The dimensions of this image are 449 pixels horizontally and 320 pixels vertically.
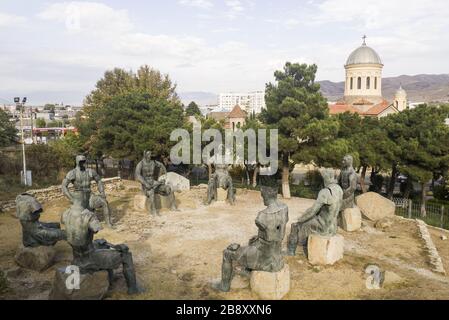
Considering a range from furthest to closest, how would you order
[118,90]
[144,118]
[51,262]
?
1. [118,90]
2. [144,118]
3. [51,262]

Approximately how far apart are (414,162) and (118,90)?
78.0 feet

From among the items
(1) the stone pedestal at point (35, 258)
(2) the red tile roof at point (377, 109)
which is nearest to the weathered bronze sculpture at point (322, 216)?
(1) the stone pedestal at point (35, 258)

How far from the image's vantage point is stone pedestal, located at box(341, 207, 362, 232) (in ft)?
37.0

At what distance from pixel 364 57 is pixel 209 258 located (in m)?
46.7

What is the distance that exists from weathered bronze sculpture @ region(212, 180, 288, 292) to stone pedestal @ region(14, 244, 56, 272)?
12.7 ft

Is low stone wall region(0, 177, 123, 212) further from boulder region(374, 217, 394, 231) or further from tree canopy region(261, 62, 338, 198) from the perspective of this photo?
boulder region(374, 217, 394, 231)

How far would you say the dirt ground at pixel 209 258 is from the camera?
6840 millimetres

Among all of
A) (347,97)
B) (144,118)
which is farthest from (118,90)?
(347,97)

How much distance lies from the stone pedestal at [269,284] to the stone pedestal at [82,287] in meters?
2.53

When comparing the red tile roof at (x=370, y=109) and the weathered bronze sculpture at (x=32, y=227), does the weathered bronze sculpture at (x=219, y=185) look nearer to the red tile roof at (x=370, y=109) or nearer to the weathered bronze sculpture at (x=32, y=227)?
the weathered bronze sculpture at (x=32, y=227)
